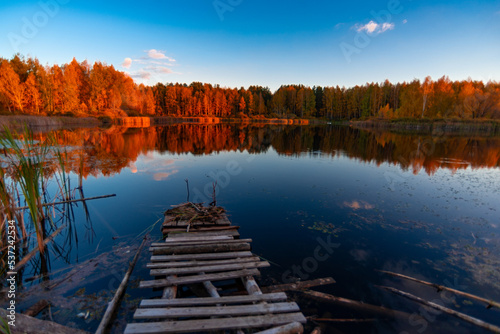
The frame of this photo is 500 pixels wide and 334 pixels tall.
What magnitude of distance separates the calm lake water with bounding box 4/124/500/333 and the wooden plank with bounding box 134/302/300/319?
1004 millimetres

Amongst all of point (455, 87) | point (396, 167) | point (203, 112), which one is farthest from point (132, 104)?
point (455, 87)

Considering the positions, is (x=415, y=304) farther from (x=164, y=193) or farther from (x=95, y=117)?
(x=95, y=117)

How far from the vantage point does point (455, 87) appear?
3949 inches

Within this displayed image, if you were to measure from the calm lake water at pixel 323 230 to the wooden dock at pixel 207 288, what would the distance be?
0.80 metres

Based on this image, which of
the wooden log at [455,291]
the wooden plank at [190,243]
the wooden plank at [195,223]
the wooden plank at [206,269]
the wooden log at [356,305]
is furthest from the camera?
the wooden plank at [195,223]

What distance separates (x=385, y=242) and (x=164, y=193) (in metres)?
12.0

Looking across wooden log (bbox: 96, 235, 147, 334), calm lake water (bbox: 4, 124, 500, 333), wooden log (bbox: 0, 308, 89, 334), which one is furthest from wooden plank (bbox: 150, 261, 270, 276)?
wooden log (bbox: 0, 308, 89, 334)

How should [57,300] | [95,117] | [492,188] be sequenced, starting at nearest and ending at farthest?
[57,300]
[492,188]
[95,117]

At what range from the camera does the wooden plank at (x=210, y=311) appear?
4.64 metres

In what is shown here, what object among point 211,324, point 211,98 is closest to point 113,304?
point 211,324

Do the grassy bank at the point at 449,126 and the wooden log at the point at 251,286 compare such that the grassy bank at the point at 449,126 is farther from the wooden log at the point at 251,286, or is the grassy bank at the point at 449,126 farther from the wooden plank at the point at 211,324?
the wooden plank at the point at 211,324

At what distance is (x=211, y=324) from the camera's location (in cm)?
447

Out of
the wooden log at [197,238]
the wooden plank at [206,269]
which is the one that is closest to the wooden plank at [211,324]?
the wooden plank at [206,269]

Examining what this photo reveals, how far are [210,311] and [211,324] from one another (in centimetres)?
35
